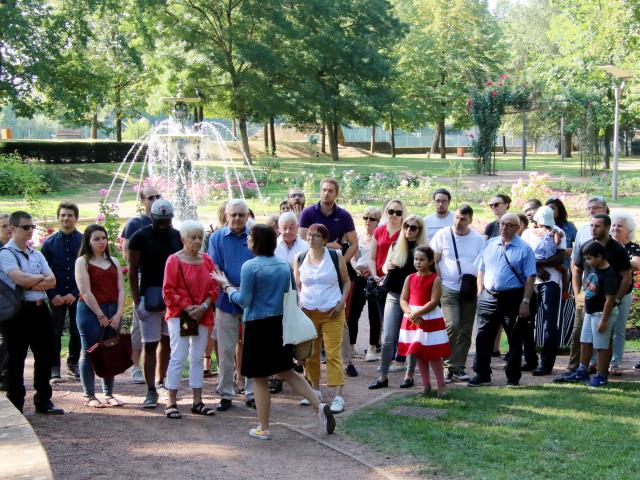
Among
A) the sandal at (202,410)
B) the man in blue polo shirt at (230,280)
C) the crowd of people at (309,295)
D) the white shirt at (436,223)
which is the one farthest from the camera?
the white shirt at (436,223)

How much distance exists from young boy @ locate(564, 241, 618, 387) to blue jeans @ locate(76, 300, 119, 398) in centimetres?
425

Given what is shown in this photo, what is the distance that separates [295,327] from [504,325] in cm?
250

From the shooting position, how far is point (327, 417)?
6.52 meters

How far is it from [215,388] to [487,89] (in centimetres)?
2739

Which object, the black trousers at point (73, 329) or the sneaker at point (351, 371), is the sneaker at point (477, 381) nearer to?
the sneaker at point (351, 371)

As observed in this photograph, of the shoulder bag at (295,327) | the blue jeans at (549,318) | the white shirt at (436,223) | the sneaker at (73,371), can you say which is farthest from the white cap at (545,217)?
the sneaker at (73,371)

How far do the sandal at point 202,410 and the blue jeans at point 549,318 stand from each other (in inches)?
137

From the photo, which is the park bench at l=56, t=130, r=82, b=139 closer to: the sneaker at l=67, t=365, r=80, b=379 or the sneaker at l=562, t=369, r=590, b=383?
the sneaker at l=67, t=365, r=80, b=379

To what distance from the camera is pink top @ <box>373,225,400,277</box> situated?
8.80 meters

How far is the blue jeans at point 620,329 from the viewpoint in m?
8.24

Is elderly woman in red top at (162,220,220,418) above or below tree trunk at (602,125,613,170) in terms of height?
below

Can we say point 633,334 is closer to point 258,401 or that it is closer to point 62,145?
point 258,401

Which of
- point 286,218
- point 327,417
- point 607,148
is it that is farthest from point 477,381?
point 607,148

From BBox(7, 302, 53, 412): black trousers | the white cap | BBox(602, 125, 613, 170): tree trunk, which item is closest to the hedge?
BBox(602, 125, 613, 170): tree trunk
